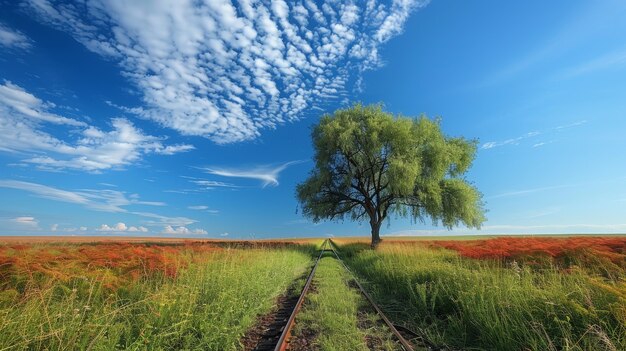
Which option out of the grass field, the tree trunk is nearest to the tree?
the tree trunk

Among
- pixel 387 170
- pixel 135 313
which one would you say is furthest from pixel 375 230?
pixel 135 313

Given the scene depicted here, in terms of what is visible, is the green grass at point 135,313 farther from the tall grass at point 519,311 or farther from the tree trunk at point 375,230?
the tree trunk at point 375,230

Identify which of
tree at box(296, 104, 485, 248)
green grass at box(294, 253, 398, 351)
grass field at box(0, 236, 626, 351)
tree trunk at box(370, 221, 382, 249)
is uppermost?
tree at box(296, 104, 485, 248)

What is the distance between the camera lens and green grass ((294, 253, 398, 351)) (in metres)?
5.63

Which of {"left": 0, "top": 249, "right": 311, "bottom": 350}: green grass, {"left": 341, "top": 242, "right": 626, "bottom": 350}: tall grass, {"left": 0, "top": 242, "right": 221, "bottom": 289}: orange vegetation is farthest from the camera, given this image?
{"left": 0, "top": 242, "right": 221, "bottom": 289}: orange vegetation

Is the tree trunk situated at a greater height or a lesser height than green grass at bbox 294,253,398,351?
greater

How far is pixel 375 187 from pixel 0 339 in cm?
2678

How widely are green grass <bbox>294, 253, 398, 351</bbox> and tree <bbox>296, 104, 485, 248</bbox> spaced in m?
17.8

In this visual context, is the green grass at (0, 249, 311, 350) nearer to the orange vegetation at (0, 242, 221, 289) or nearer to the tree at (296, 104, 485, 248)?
the orange vegetation at (0, 242, 221, 289)

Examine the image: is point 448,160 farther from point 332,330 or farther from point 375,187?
point 332,330

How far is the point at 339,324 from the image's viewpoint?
658 centimetres

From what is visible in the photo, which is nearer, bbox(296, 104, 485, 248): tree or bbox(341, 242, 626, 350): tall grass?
bbox(341, 242, 626, 350): tall grass

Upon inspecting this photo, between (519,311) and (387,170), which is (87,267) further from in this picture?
(387,170)

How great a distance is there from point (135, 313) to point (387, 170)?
23.3m
